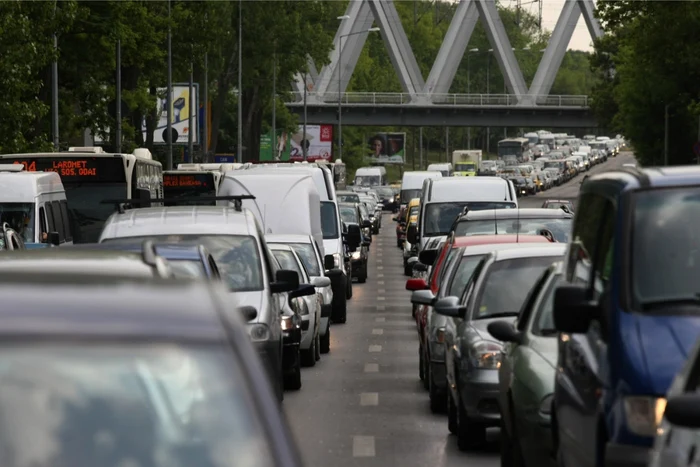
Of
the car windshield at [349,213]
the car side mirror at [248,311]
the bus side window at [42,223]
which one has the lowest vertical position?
the car windshield at [349,213]

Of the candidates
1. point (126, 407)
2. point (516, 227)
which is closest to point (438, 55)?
point (516, 227)

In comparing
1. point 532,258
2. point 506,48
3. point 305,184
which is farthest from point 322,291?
point 506,48

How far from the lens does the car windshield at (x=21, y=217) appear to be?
2511cm

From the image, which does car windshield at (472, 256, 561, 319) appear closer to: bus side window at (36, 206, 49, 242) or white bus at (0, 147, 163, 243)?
bus side window at (36, 206, 49, 242)

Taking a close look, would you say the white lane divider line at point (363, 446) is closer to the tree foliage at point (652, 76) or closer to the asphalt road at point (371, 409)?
the asphalt road at point (371, 409)

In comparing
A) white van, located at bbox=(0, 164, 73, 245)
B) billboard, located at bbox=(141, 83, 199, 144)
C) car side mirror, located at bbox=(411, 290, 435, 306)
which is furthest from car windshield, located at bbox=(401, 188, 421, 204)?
car side mirror, located at bbox=(411, 290, 435, 306)

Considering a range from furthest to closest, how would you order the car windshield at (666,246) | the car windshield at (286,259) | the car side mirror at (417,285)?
the car windshield at (286,259), the car side mirror at (417,285), the car windshield at (666,246)

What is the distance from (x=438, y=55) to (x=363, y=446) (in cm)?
10040

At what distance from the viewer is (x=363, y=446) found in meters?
12.9

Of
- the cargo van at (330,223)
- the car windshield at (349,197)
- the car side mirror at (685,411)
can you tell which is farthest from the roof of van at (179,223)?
the car windshield at (349,197)

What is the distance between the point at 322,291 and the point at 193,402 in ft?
57.1

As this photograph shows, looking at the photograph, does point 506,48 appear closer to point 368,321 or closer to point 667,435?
point 368,321

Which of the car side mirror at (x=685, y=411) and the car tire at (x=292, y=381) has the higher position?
the car side mirror at (x=685, y=411)

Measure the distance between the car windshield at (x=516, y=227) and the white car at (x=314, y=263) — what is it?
6.07ft
